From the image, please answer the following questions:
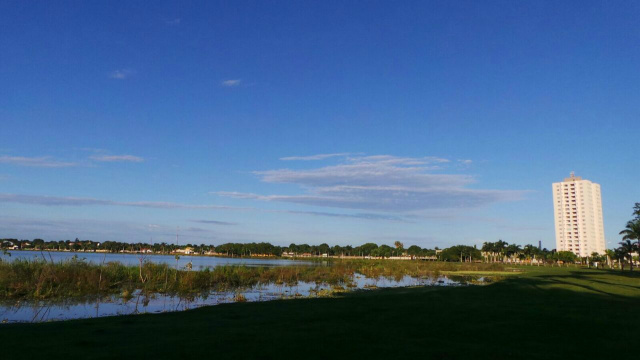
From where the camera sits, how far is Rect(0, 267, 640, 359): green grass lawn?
31.1ft

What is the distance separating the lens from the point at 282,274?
39906 mm

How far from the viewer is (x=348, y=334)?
1167 cm

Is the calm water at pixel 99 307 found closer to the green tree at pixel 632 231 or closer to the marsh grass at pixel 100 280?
the marsh grass at pixel 100 280

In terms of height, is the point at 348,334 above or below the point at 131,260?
above

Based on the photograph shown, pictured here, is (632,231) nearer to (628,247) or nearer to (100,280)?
(628,247)

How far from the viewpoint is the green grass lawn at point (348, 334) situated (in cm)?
949

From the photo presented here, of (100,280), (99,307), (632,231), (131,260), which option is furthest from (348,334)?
(632,231)

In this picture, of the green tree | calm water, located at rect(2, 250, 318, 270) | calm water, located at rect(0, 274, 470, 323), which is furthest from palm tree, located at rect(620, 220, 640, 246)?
calm water, located at rect(0, 274, 470, 323)

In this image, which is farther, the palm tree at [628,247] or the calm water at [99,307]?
the palm tree at [628,247]

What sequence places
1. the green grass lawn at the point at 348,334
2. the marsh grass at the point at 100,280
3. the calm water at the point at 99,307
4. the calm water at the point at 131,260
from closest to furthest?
the green grass lawn at the point at 348,334 → the calm water at the point at 99,307 → the marsh grass at the point at 100,280 → the calm water at the point at 131,260

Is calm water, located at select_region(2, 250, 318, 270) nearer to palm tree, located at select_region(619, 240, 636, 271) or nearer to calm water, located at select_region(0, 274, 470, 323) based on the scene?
calm water, located at select_region(0, 274, 470, 323)

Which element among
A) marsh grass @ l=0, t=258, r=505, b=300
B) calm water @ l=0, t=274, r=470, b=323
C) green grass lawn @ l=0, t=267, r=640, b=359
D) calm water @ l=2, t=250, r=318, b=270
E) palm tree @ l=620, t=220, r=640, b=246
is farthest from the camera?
palm tree @ l=620, t=220, r=640, b=246

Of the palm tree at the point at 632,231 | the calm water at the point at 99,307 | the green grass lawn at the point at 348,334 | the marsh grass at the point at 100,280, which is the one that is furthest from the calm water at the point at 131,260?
the palm tree at the point at 632,231

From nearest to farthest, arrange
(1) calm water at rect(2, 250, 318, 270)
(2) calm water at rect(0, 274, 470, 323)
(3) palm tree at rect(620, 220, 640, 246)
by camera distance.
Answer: (2) calm water at rect(0, 274, 470, 323) < (1) calm water at rect(2, 250, 318, 270) < (3) palm tree at rect(620, 220, 640, 246)
